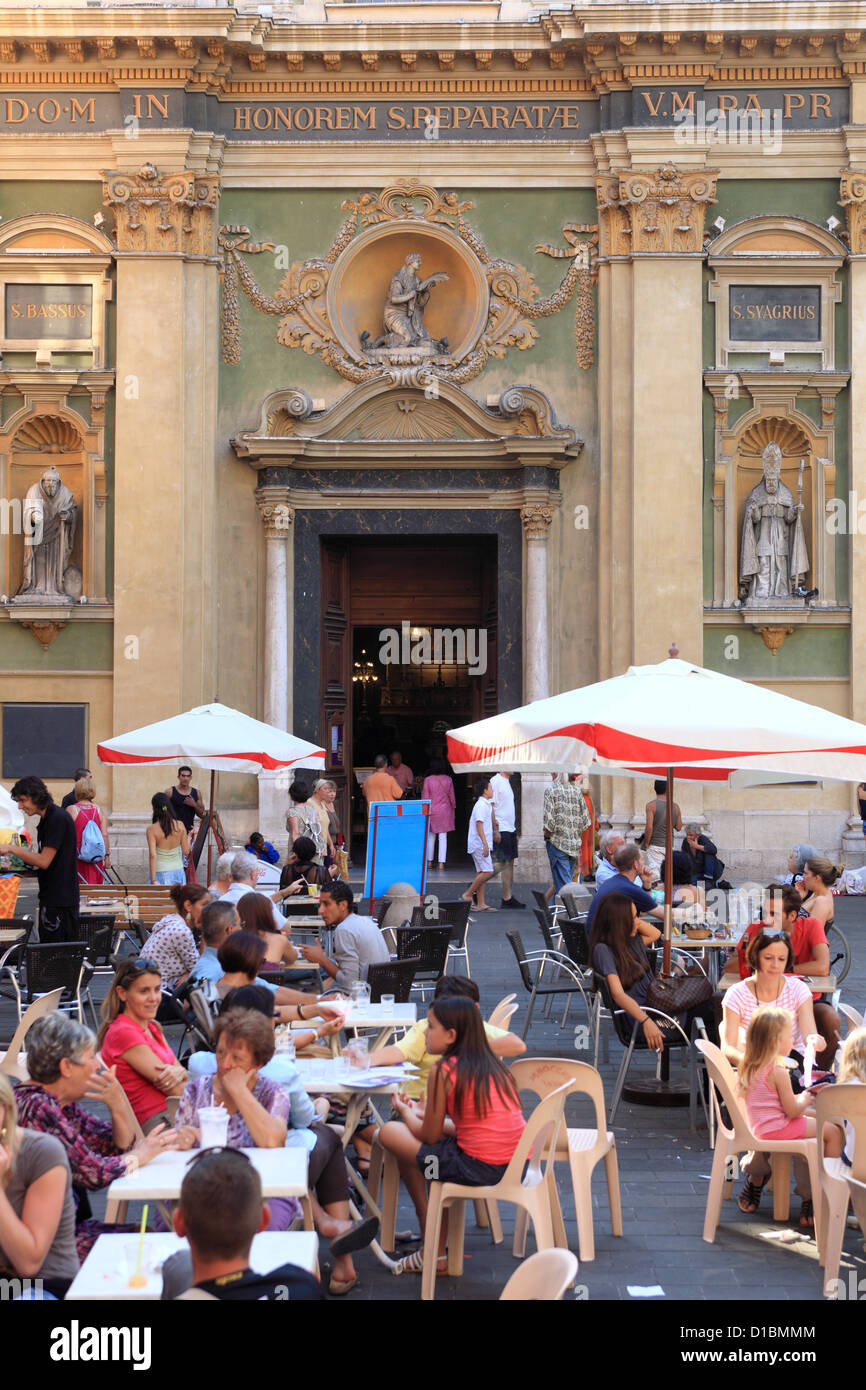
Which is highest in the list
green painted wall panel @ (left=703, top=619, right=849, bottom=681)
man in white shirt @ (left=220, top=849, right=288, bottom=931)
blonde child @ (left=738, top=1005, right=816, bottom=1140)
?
green painted wall panel @ (left=703, top=619, right=849, bottom=681)

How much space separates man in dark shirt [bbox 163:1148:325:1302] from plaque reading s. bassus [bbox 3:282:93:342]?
1729cm

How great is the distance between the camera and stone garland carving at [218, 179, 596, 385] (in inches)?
770

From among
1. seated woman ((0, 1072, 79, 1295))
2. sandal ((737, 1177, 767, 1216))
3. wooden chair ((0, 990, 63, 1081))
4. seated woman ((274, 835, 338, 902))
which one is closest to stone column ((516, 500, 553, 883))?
seated woman ((274, 835, 338, 902))

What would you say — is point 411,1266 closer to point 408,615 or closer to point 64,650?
point 64,650

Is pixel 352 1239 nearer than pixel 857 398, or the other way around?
pixel 352 1239

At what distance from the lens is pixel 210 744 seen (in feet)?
40.2

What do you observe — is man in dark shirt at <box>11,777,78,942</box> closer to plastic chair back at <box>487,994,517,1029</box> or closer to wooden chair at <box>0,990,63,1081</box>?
wooden chair at <box>0,990,63,1081</box>

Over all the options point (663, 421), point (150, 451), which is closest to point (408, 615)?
point (150, 451)

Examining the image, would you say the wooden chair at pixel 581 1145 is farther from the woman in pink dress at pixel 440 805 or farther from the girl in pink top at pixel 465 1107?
the woman in pink dress at pixel 440 805

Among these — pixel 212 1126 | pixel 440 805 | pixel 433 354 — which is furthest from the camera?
pixel 440 805

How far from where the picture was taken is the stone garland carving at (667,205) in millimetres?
18938

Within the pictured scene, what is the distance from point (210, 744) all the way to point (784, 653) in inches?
376

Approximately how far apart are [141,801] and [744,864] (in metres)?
7.72

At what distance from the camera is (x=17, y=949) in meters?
10.7
